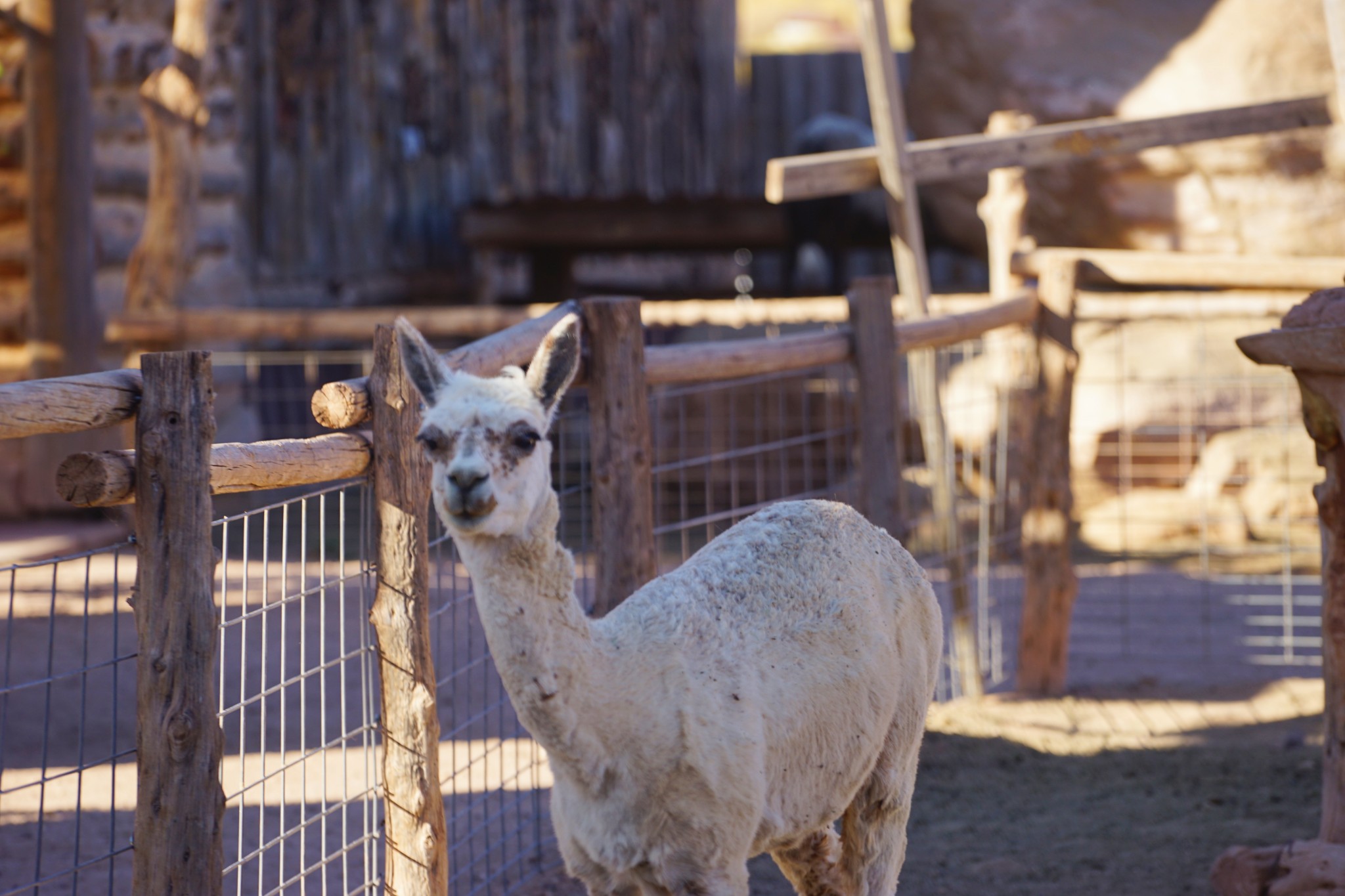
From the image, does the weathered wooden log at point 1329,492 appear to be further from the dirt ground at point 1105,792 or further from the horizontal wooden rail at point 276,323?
the horizontal wooden rail at point 276,323

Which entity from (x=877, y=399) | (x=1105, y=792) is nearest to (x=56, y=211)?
(x=877, y=399)

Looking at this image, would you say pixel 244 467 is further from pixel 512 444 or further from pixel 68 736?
pixel 68 736

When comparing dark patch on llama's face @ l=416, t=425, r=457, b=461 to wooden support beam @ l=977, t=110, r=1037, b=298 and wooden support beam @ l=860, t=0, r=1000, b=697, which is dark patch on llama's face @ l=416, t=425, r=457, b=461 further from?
wooden support beam @ l=977, t=110, r=1037, b=298

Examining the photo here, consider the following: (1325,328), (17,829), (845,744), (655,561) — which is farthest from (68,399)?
(1325,328)

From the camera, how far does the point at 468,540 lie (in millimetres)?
2375

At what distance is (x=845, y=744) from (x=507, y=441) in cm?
105

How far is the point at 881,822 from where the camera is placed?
3156 millimetres

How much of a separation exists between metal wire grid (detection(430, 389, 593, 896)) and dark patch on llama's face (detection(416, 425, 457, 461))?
598 mm

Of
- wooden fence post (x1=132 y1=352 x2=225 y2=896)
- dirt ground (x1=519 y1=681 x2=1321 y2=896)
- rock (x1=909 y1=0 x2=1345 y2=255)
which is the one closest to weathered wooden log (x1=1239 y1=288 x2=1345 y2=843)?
dirt ground (x1=519 y1=681 x2=1321 y2=896)

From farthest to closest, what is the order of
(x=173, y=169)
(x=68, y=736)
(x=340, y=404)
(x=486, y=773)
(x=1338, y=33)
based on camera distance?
(x=173, y=169) → (x=1338, y=33) → (x=68, y=736) → (x=486, y=773) → (x=340, y=404)

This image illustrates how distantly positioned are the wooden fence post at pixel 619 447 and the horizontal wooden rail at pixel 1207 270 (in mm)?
3002

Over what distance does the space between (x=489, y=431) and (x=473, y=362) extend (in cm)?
103

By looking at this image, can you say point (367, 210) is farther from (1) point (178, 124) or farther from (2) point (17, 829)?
(2) point (17, 829)

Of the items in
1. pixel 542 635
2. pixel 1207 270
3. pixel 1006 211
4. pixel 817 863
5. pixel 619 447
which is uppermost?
pixel 1006 211
